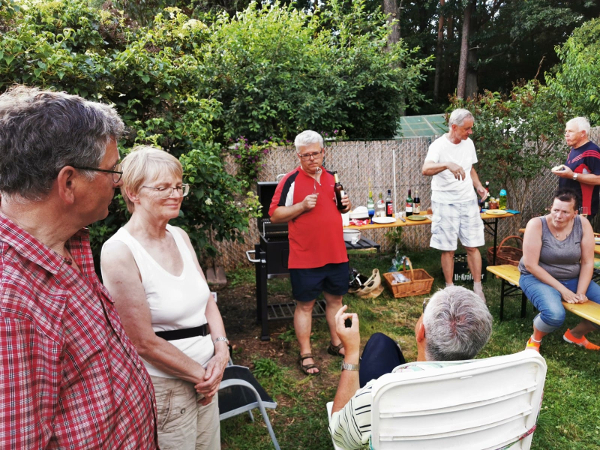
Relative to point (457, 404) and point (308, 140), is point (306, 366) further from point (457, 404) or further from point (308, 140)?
point (457, 404)

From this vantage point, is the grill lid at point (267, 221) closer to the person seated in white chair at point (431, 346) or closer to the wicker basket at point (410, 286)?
the wicker basket at point (410, 286)

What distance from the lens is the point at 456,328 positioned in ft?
5.35

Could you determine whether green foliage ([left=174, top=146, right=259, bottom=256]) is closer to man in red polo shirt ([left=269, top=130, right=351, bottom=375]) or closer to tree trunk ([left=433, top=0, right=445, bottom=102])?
man in red polo shirt ([left=269, top=130, right=351, bottom=375])

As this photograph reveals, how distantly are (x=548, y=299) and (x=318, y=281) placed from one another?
75.7 inches

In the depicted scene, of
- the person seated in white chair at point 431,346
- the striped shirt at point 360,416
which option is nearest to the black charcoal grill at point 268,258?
the person seated in white chair at point 431,346

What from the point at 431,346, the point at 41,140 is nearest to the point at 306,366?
the point at 431,346

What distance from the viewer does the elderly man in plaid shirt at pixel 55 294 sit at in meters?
0.83

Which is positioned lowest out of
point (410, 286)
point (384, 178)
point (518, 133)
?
point (410, 286)

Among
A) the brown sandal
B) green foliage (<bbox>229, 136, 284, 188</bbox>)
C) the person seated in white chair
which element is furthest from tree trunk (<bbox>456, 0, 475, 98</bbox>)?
the person seated in white chair

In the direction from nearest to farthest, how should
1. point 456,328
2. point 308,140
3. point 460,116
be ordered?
point 456,328
point 308,140
point 460,116

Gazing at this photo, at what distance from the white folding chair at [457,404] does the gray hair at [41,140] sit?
1.11 meters

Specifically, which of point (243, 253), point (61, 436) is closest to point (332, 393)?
point (61, 436)

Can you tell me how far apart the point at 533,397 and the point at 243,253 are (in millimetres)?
5606

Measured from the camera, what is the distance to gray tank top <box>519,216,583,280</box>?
367 centimetres
